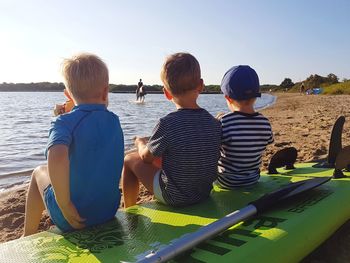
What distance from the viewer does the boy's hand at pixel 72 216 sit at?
2.45 meters

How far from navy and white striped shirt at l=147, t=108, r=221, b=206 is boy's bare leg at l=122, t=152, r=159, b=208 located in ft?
0.44

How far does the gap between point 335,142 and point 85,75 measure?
2.68 m

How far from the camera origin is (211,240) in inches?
91.5

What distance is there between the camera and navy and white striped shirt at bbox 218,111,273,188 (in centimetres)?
322

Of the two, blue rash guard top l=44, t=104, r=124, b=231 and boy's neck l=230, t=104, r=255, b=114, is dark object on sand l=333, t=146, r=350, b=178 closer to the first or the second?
boy's neck l=230, t=104, r=255, b=114

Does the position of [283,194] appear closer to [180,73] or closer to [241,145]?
[241,145]

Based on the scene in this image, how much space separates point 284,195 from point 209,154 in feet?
2.04

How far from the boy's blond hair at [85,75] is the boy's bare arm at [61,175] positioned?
44 cm

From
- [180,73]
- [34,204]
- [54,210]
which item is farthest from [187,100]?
[34,204]

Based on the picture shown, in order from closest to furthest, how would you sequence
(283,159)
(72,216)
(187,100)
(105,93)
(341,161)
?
1. (72,216)
2. (105,93)
3. (187,100)
4. (341,161)
5. (283,159)

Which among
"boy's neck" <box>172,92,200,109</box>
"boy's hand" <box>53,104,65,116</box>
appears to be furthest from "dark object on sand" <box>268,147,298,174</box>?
"boy's hand" <box>53,104,65,116</box>

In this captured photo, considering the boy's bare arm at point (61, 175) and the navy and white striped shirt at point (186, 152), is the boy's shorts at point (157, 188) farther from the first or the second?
the boy's bare arm at point (61, 175)

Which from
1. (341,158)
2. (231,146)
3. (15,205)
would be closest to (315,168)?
(341,158)

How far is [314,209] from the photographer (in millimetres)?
2797
